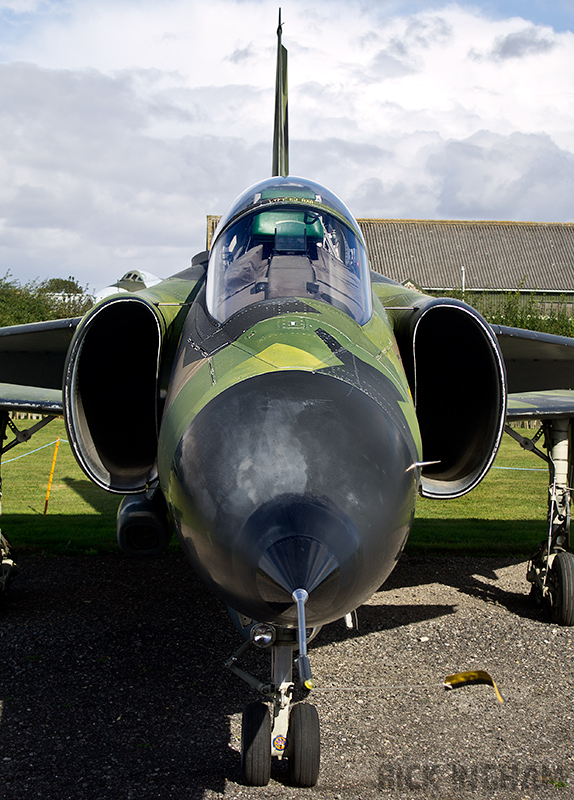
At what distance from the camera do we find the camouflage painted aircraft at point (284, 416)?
2500 millimetres

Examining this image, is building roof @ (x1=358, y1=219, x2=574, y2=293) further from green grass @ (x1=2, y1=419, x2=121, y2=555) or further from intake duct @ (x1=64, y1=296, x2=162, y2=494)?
intake duct @ (x1=64, y1=296, x2=162, y2=494)

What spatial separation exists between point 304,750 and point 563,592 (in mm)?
3535

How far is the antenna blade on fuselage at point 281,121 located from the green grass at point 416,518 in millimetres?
4955

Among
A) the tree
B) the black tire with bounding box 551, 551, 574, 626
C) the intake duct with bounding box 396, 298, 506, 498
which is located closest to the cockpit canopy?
the intake duct with bounding box 396, 298, 506, 498

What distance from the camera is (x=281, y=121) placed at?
8.77m

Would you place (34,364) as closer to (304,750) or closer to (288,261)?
(288,261)

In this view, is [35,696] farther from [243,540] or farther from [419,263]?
[419,263]

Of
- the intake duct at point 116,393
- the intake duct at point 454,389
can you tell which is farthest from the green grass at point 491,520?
the intake duct at point 116,393

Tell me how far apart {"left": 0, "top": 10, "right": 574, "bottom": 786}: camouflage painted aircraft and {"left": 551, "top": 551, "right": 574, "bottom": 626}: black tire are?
0.02 meters

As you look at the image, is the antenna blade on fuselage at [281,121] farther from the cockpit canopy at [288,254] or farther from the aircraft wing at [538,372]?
the cockpit canopy at [288,254]

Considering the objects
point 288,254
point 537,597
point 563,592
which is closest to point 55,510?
point 537,597

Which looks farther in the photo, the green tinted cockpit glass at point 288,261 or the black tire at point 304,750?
the green tinted cockpit glass at point 288,261

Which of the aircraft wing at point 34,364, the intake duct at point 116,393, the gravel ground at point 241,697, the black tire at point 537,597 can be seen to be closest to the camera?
the gravel ground at point 241,697

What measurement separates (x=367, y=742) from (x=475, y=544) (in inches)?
228
